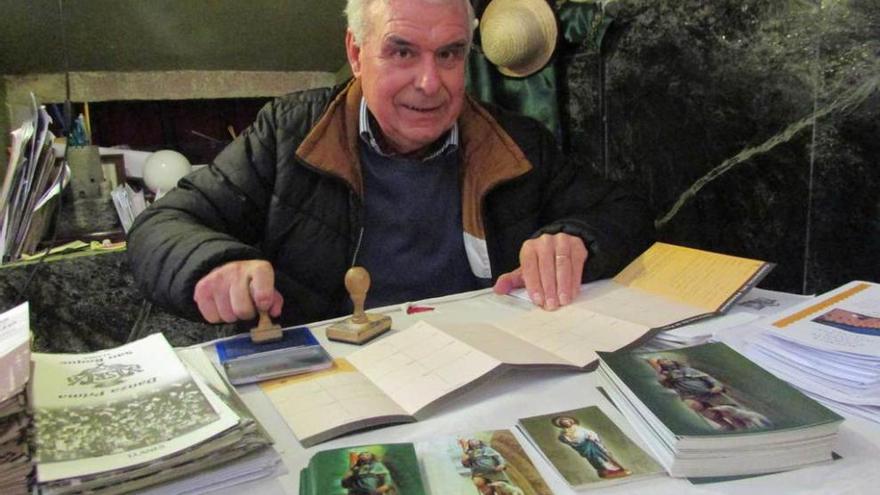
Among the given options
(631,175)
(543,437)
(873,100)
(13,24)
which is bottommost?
(543,437)

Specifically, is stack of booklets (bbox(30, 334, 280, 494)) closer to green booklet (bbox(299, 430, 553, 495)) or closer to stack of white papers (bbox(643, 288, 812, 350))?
green booklet (bbox(299, 430, 553, 495))

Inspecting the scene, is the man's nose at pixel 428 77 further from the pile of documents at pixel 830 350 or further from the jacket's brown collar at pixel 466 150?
the pile of documents at pixel 830 350

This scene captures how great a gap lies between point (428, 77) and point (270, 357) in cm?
68

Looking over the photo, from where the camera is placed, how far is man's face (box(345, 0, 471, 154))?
1.24 m

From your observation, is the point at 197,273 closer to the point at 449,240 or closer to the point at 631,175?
the point at 449,240

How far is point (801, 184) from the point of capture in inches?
59.0

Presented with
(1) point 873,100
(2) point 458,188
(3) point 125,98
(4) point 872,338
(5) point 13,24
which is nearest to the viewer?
(4) point 872,338

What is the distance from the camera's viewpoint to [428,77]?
1.27m

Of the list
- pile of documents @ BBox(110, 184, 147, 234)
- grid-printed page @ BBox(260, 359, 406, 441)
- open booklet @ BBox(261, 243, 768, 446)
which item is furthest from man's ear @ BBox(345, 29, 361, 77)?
pile of documents @ BBox(110, 184, 147, 234)

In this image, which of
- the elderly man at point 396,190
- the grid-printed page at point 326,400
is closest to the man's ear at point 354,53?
the elderly man at point 396,190

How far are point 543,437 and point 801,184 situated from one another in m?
1.20

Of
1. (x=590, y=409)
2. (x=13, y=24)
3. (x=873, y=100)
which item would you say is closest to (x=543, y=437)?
(x=590, y=409)

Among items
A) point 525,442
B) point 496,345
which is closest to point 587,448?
point 525,442

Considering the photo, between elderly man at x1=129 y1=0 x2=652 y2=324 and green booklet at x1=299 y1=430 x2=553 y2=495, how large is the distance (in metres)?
0.55
